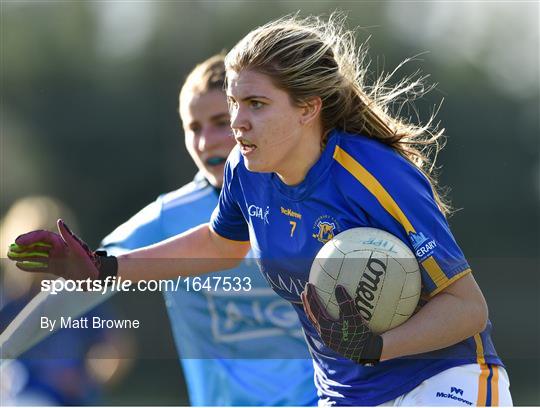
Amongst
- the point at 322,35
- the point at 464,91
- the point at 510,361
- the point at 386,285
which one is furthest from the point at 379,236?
the point at 464,91

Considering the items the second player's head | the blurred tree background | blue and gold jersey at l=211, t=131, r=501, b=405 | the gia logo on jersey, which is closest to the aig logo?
blue and gold jersey at l=211, t=131, r=501, b=405

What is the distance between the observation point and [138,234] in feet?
18.8

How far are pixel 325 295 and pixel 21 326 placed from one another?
1.50 metres

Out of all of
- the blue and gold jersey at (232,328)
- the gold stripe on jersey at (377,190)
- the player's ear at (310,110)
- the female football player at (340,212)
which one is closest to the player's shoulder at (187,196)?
the blue and gold jersey at (232,328)

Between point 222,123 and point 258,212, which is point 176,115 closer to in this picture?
point 222,123

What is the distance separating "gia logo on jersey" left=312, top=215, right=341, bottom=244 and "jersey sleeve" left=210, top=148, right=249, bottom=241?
0.49 meters

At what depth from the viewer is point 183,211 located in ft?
19.1

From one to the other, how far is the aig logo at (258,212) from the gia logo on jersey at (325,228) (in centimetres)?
26

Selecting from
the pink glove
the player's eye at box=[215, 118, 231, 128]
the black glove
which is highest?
the player's eye at box=[215, 118, 231, 128]

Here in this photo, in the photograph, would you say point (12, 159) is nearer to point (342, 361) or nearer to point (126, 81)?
point (126, 81)

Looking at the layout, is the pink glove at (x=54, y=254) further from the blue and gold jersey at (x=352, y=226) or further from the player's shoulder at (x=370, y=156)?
the player's shoulder at (x=370, y=156)

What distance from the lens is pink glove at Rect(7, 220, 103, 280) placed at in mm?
4355

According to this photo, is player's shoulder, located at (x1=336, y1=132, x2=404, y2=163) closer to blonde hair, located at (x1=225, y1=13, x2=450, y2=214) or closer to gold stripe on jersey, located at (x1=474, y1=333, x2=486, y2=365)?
blonde hair, located at (x1=225, y1=13, x2=450, y2=214)

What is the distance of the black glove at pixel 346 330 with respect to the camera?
3.77m
